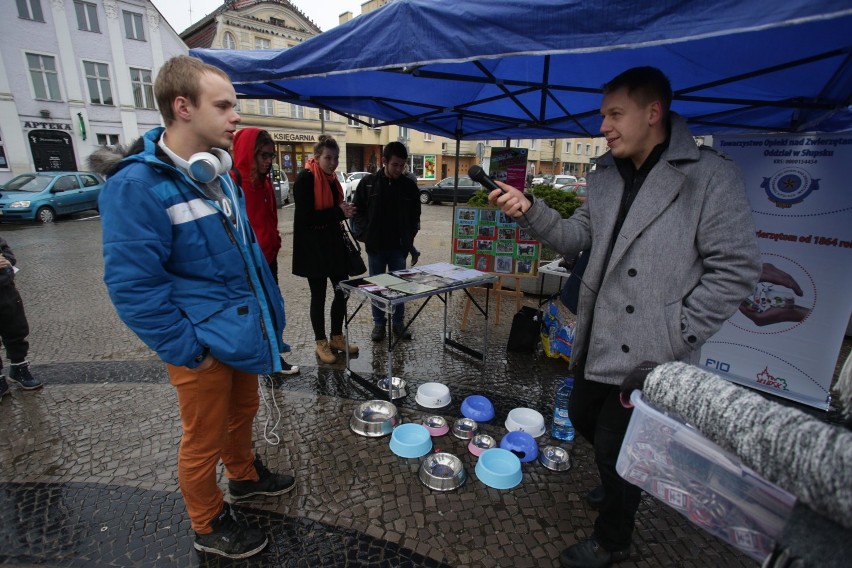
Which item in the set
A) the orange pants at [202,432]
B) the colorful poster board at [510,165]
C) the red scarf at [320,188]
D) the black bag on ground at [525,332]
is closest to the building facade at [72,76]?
the colorful poster board at [510,165]

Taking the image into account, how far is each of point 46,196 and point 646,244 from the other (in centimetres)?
1603

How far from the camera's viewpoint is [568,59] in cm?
289

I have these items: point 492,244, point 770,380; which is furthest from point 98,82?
point 770,380

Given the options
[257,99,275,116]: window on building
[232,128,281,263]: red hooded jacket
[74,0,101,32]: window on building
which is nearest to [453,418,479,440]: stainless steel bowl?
[232,128,281,263]: red hooded jacket

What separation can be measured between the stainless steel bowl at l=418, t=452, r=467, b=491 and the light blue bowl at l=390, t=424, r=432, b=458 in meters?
0.08

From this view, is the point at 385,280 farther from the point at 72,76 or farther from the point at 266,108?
the point at 266,108

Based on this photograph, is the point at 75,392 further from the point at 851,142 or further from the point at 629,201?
the point at 851,142

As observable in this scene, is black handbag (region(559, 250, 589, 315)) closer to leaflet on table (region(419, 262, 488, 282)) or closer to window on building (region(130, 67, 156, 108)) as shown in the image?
leaflet on table (region(419, 262, 488, 282))

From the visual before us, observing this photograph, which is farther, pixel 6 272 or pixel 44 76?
pixel 44 76

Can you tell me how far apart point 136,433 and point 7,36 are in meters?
23.3

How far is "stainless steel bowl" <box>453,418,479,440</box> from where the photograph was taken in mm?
2902

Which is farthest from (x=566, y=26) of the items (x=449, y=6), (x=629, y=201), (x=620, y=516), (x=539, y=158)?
(x=539, y=158)

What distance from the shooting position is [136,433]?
2.90 m

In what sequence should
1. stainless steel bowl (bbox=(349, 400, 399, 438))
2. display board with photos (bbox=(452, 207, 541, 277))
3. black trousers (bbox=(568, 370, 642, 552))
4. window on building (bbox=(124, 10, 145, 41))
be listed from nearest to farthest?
1. black trousers (bbox=(568, 370, 642, 552))
2. stainless steel bowl (bbox=(349, 400, 399, 438))
3. display board with photos (bbox=(452, 207, 541, 277))
4. window on building (bbox=(124, 10, 145, 41))
